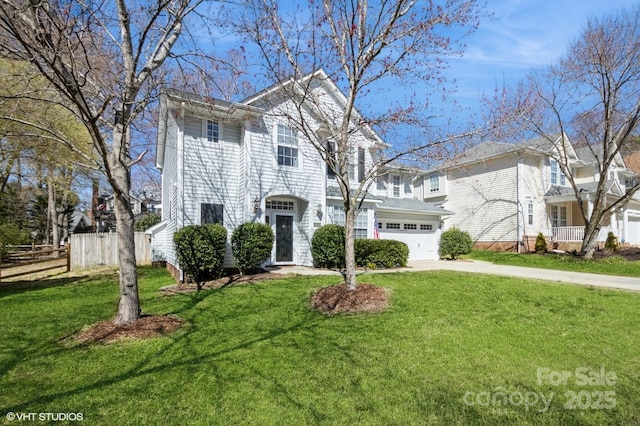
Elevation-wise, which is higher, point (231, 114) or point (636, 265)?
point (231, 114)

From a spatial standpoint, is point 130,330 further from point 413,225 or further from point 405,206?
point 413,225

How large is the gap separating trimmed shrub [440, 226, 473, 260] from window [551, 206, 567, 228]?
7.68 meters

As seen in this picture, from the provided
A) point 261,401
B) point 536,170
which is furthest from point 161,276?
point 536,170

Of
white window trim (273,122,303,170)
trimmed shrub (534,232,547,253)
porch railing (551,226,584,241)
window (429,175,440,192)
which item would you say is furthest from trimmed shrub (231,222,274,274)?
porch railing (551,226,584,241)

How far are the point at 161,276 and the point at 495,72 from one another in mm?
13124

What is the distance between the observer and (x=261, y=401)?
356cm

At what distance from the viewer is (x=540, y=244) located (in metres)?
19.2

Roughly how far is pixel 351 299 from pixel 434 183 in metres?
19.5

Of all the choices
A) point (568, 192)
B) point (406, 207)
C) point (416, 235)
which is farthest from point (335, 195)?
point (568, 192)

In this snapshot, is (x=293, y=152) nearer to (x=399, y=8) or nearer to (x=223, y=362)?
(x=399, y=8)

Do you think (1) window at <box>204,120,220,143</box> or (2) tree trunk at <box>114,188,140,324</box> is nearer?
(2) tree trunk at <box>114,188,140,324</box>

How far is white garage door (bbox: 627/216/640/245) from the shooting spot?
81.7 feet

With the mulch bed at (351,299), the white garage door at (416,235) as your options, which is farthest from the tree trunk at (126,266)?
the white garage door at (416,235)

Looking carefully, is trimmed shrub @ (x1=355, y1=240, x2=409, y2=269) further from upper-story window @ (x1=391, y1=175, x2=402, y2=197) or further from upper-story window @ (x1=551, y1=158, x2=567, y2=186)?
upper-story window @ (x1=551, y1=158, x2=567, y2=186)
